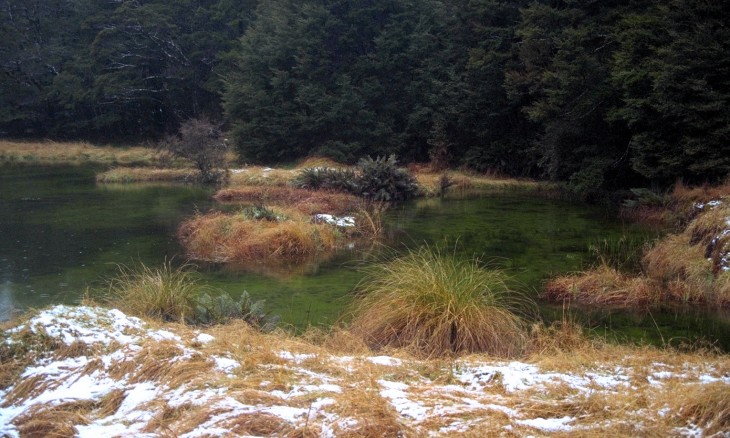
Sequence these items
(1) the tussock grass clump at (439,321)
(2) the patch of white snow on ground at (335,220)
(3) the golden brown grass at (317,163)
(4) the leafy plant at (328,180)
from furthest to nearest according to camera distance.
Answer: (3) the golden brown grass at (317,163) < (4) the leafy plant at (328,180) < (2) the patch of white snow on ground at (335,220) < (1) the tussock grass clump at (439,321)

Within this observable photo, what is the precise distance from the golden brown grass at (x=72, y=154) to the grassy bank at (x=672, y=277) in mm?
24125

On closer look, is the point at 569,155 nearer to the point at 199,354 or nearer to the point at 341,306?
the point at 341,306

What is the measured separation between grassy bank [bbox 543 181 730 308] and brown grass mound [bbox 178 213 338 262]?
4.61m

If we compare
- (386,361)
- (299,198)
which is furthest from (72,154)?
(386,361)

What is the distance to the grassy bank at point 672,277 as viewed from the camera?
349 inches

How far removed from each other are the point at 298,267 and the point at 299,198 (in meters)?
6.64

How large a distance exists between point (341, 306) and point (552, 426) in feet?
16.6

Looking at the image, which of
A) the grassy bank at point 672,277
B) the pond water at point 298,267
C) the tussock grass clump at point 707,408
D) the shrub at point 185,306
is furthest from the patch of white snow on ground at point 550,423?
the grassy bank at point 672,277

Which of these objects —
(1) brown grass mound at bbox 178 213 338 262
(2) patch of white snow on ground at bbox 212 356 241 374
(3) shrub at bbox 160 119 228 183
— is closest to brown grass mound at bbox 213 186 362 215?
(1) brown grass mound at bbox 178 213 338 262

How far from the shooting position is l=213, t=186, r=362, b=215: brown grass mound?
16.2m

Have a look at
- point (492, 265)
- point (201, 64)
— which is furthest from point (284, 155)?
point (492, 265)

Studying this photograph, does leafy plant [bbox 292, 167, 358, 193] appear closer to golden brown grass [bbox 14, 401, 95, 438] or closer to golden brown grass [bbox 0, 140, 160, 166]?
golden brown grass [bbox 0, 140, 160, 166]

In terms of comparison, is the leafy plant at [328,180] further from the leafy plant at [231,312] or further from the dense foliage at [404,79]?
the leafy plant at [231,312]

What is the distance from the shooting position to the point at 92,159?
3478 cm
